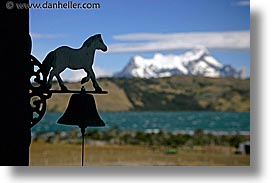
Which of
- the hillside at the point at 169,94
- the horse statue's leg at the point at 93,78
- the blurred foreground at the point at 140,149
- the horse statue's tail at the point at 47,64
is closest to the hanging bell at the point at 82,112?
the horse statue's leg at the point at 93,78

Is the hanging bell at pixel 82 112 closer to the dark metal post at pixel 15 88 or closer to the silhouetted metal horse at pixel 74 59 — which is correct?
the silhouetted metal horse at pixel 74 59

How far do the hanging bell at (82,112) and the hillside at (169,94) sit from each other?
48 centimetres

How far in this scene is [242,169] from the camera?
216 cm

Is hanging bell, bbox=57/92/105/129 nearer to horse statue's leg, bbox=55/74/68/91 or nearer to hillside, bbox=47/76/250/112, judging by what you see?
horse statue's leg, bbox=55/74/68/91

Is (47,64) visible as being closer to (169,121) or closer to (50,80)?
(50,80)

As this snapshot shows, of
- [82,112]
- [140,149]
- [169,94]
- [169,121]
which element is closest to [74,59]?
[82,112]

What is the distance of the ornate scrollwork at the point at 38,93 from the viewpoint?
189 cm

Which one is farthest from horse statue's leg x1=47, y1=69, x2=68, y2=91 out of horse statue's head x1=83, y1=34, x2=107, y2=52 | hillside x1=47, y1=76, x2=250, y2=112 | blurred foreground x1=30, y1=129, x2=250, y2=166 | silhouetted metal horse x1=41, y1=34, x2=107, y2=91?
hillside x1=47, y1=76, x2=250, y2=112

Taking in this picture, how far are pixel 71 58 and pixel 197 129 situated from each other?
1.35 metres

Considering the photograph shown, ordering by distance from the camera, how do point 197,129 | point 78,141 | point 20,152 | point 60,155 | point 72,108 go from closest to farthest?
1. point 20,152
2. point 72,108
3. point 60,155
4. point 78,141
5. point 197,129

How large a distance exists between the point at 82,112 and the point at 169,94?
1.04m

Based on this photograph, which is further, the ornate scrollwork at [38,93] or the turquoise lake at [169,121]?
the turquoise lake at [169,121]
